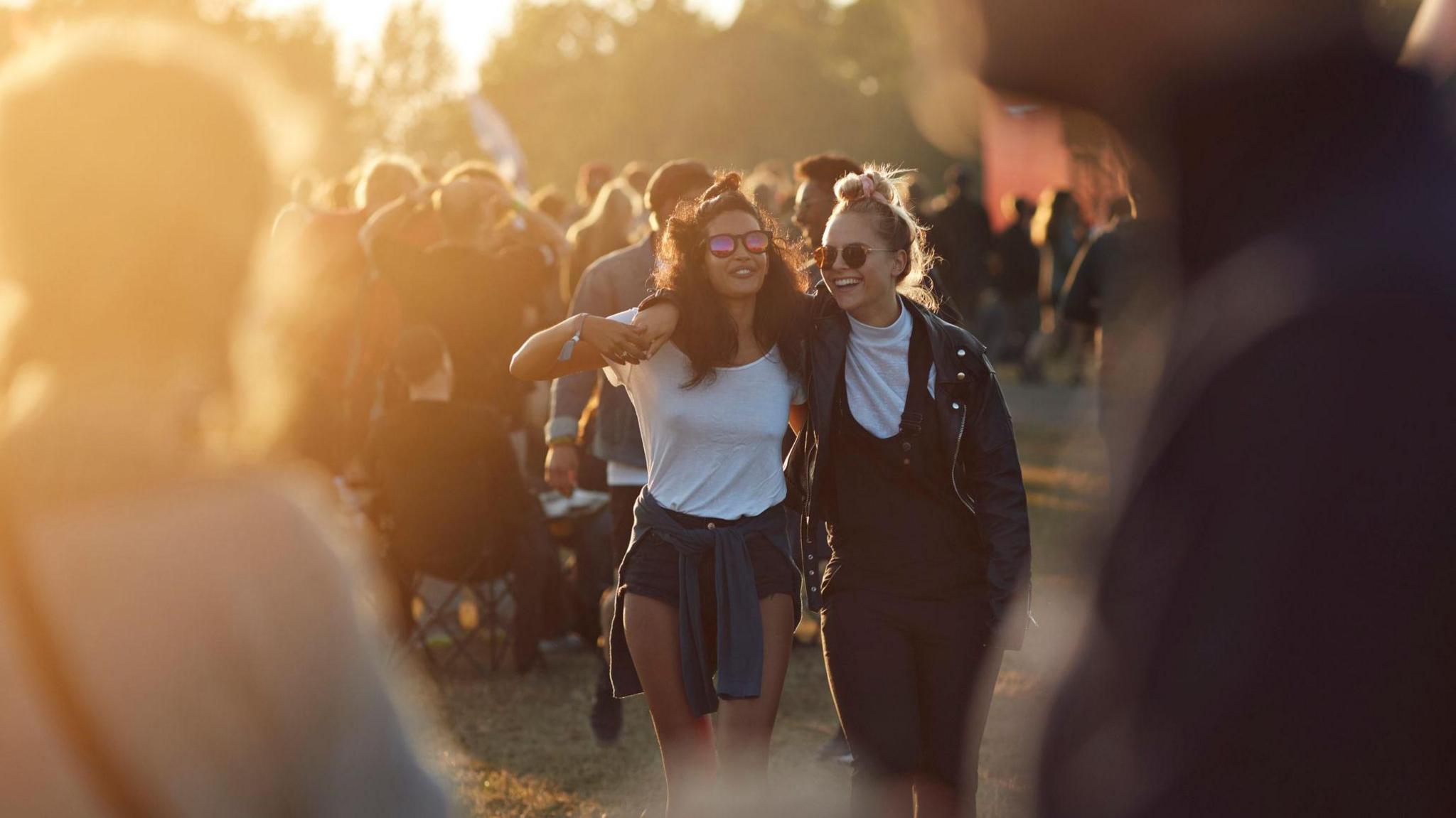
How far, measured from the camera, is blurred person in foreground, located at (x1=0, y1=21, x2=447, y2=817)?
1.31 meters

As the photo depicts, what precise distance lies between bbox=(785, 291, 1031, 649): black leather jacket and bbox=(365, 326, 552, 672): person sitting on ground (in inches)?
124

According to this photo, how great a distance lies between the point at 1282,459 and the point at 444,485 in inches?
259

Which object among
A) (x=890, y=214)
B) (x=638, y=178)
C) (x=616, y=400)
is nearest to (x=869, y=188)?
(x=890, y=214)

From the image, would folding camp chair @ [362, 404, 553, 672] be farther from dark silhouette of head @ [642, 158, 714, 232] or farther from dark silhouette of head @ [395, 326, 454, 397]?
dark silhouette of head @ [642, 158, 714, 232]

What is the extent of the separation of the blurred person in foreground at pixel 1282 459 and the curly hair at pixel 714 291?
355 cm

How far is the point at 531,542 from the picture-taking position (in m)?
7.65

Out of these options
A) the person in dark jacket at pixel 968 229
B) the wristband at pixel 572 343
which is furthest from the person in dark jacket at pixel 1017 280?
the wristband at pixel 572 343

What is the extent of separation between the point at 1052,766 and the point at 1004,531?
10.3 feet

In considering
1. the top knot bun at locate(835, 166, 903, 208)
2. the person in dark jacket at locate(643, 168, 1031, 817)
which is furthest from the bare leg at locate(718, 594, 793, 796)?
the top knot bun at locate(835, 166, 903, 208)

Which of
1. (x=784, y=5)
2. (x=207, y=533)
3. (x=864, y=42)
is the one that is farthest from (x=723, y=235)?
(x=784, y=5)

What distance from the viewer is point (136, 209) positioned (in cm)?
145

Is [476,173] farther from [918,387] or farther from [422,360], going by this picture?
[918,387]

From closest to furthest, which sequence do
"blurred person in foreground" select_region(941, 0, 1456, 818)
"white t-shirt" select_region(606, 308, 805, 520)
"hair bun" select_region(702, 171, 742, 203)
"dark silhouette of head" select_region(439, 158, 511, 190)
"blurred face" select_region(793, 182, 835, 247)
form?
"blurred person in foreground" select_region(941, 0, 1456, 818) → "white t-shirt" select_region(606, 308, 805, 520) → "hair bun" select_region(702, 171, 742, 203) → "blurred face" select_region(793, 182, 835, 247) → "dark silhouette of head" select_region(439, 158, 511, 190)

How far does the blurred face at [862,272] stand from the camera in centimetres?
453
